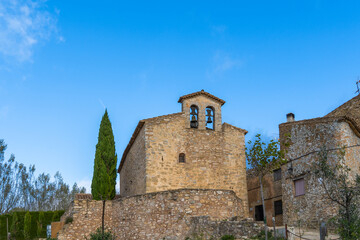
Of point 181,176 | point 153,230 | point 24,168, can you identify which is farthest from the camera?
point 24,168

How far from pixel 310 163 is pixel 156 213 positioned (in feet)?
27.9

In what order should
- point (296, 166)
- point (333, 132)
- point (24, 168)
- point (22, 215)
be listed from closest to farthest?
point (333, 132), point (296, 166), point (22, 215), point (24, 168)

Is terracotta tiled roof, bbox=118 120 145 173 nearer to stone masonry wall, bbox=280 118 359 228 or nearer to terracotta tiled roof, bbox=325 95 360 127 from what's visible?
stone masonry wall, bbox=280 118 359 228

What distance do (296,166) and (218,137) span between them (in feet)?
17.3

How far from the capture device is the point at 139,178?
22.4 metres

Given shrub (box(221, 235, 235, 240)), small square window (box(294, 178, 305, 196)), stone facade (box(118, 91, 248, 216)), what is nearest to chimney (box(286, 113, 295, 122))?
stone facade (box(118, 91, 248, 216))

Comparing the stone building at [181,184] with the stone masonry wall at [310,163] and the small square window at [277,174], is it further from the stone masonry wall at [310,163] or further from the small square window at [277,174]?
the stone masonry wall at [310,163]

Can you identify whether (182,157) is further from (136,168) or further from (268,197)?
(268,197)

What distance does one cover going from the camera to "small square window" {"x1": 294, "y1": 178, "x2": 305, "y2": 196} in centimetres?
1980

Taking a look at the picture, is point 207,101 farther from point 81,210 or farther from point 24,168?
point 24,168

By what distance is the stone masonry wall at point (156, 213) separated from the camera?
17.5 meters

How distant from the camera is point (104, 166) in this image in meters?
21.2

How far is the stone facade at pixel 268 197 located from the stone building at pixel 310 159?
2456 millimetres

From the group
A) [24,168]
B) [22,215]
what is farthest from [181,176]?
[24,168]
